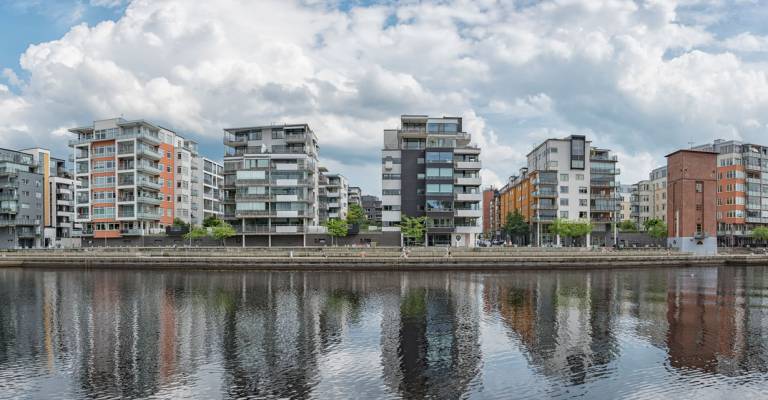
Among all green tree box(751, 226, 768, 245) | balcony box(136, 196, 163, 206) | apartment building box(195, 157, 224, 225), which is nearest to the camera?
balcony box(136, 196, 163, 206)

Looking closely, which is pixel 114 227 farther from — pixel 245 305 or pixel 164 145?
pixel 245 305

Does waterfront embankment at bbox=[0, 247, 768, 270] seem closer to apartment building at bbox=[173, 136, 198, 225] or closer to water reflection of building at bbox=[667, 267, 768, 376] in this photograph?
water reflection of building at bbox=[667, 267, 768, 376]

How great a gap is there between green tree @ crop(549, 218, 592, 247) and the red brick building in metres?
17.8

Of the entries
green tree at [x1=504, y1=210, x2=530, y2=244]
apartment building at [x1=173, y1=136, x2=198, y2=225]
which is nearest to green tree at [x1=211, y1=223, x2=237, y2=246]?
apartment building at [x1=173, y1=136, x2=198, y2=225]

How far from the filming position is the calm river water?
24953mm

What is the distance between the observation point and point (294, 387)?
80.1 ft

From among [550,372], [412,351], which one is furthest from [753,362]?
[412,351]

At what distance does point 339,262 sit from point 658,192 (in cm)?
12654

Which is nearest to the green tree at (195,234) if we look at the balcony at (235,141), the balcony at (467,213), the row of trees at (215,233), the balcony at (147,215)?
the row of trees at (215,233)

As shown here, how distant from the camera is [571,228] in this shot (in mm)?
119312

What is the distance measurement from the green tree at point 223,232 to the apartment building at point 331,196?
42939 millimetres

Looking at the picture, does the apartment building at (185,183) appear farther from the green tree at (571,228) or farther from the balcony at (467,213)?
the green tree at (571,228)

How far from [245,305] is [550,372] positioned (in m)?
30.2

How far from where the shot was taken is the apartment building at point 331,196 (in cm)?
15788
